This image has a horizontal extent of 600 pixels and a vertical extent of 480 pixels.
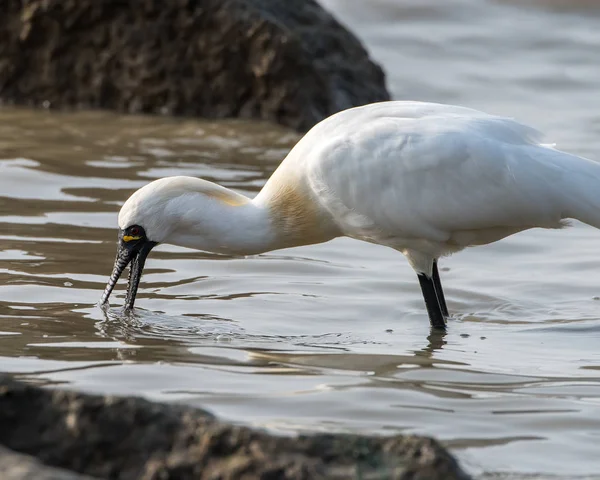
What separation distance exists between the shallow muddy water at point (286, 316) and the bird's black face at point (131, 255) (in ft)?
0.57

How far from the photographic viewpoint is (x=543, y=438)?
5.46 m

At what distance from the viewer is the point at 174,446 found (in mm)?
4242

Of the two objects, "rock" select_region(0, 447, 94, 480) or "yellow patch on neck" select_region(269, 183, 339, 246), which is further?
"yellow patch on neck" select_region(269, 183, 339, 246)

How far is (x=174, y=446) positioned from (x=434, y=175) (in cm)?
392

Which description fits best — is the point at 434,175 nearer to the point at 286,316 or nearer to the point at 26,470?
the point at 286,316

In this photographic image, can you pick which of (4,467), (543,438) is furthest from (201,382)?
(4,467)

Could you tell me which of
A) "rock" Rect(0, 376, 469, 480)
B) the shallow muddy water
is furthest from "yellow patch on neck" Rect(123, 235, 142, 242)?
"rock" Rect(0, 376, 469, 480)

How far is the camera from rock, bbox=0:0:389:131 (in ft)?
43.8

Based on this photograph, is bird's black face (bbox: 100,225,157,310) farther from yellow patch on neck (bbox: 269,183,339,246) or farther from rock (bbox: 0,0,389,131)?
rock (bbox: 0,0,389,131)

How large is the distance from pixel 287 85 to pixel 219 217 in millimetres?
5534

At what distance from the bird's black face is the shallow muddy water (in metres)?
0.17

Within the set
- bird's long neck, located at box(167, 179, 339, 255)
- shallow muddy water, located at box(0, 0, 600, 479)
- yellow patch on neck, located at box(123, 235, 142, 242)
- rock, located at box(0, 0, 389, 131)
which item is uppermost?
rock, located at box(0, 0, 389, 131)

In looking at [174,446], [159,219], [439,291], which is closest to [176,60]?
[159,219]

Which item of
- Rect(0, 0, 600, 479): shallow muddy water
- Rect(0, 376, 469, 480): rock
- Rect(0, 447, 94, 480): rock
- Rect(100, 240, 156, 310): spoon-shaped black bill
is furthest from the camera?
Rect(100, 240, 156, 310): spoon-shaped black bill
